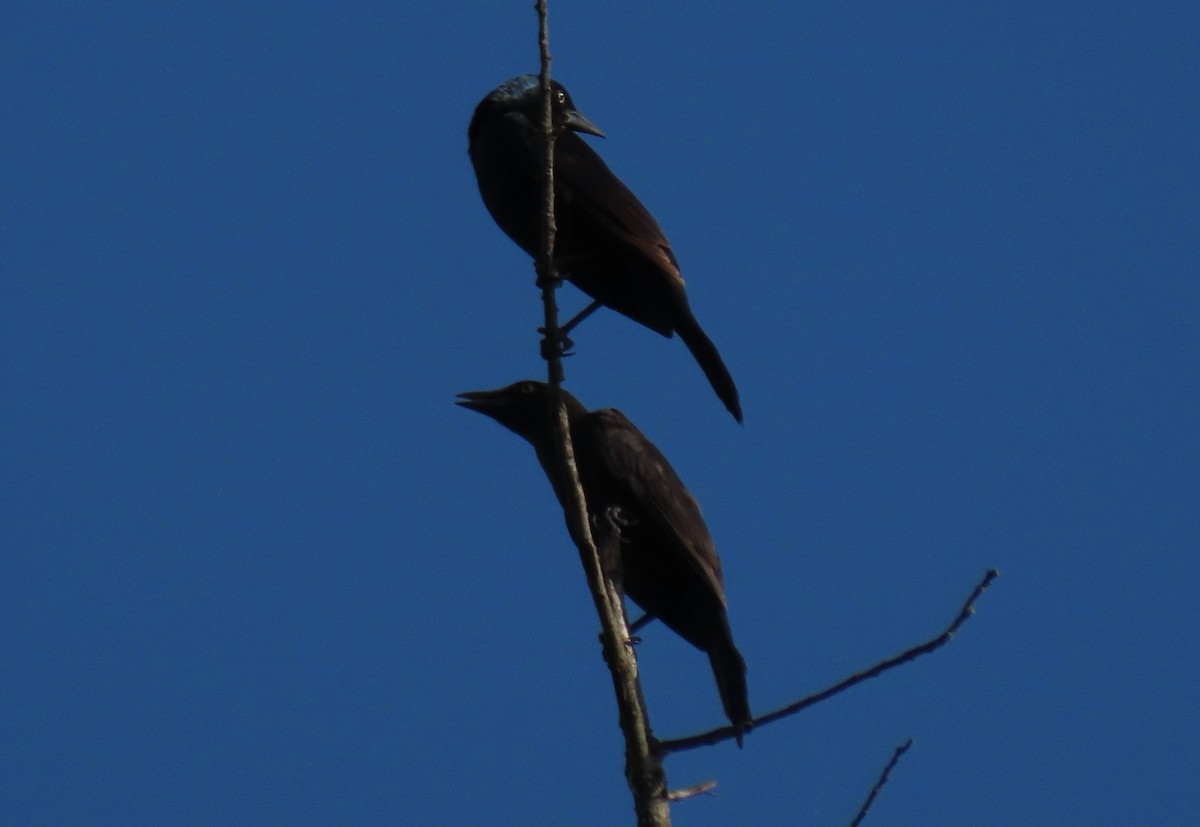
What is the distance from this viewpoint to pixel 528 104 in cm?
612

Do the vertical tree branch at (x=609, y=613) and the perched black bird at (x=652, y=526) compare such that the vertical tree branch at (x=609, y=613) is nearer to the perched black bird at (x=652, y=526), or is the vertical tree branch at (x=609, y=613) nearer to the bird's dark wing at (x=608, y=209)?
the perched black bird at (x=652, y=526)

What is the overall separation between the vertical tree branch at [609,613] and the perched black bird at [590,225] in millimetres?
1591

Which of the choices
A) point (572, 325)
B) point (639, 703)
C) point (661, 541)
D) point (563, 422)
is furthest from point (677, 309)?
point (639, 703)

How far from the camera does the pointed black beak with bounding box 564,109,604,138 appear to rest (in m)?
6.27

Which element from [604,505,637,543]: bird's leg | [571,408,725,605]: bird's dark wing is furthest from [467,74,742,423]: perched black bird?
[604,505,637,543]: bird's leg

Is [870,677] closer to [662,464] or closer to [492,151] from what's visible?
[662,464]

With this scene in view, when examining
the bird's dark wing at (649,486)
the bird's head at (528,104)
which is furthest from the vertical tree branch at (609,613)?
the bird's head at (528,104)

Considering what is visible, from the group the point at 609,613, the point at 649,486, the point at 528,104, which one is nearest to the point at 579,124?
the point at 528,104

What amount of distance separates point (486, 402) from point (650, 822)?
2828 mm

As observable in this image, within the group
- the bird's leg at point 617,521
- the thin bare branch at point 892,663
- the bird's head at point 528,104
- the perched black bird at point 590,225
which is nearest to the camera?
the thin bare branch at point 892,663

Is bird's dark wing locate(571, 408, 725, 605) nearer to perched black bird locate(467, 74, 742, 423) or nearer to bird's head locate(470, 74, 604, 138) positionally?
perched black bird locate(467, 74, 742, 423)

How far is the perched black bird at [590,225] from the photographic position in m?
5.61

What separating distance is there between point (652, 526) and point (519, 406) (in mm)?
865

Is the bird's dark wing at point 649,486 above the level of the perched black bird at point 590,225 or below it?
below
